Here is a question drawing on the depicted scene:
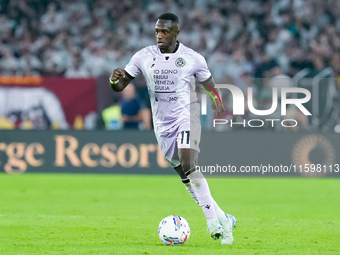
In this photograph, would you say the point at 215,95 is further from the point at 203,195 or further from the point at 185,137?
the point at 203,195

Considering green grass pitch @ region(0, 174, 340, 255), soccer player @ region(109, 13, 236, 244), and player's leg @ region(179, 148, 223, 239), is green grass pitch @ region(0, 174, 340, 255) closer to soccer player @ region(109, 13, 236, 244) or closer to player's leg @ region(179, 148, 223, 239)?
player's leg @ region(179, 148, 223, 239)

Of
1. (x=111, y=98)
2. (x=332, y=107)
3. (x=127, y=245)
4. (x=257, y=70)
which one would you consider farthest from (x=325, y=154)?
(x=127, y=245)

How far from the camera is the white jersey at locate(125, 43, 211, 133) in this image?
770 centimetres

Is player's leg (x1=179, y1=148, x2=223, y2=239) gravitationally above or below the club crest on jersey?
below

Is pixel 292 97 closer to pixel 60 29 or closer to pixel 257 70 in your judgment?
pixel 257 70

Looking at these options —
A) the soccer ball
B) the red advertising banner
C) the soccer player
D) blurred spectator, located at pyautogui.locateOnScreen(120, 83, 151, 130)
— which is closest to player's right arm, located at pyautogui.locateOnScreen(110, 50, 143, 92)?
the soccer player

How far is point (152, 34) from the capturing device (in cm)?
2095

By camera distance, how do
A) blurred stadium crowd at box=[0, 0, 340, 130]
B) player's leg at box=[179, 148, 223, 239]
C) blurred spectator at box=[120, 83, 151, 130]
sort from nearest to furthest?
1. player's leg at box=[179, 148, 223, 239]
2. blurred spectator at box=[120, 83, 151, 130]
3. blurred stadium crowd at box=[0, 0, 340, 130]

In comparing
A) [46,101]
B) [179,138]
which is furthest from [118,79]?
[46,101]

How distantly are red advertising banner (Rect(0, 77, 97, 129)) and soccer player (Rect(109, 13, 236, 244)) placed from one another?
9296mm

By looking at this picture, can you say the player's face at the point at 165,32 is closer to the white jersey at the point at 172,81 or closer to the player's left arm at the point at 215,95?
the white jersey at the point at 172,81

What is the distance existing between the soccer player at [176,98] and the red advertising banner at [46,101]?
30.5 feet

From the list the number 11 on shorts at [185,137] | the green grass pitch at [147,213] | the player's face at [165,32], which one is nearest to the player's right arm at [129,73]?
the player's face at [165,32]

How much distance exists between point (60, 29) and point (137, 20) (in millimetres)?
2145
